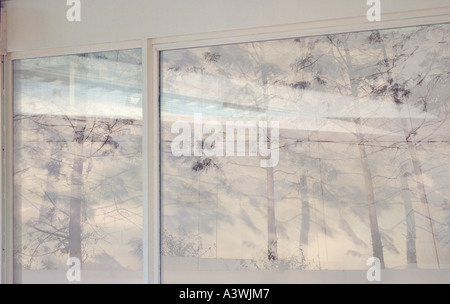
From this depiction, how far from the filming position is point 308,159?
325 centimetres

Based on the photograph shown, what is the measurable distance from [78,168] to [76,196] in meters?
0.23

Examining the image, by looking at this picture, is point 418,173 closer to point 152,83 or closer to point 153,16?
point 152,83

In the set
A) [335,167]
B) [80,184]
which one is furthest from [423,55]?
[80,184]

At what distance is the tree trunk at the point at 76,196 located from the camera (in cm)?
379

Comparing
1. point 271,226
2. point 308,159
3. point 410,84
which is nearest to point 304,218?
point 271,226

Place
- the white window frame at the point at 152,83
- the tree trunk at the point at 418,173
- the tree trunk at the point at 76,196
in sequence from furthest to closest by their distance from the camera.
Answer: the tree trunk at the point at 76,196 < the white window frame at the point at 152,83 < the tree trunk at the point at 418,173

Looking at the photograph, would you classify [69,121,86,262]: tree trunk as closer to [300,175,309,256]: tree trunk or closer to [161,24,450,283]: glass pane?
[161,24,450,283]: glass pane

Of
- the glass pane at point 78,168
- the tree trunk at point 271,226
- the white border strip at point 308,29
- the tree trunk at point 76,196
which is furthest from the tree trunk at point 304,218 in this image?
the tree trunk at point 76,196

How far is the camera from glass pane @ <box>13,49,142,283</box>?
3.66 m

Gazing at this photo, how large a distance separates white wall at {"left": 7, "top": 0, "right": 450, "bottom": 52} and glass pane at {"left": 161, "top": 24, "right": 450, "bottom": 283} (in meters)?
0.17

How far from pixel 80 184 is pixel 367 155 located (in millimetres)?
2281

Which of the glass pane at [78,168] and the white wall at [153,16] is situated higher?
the white wall at [153,16]

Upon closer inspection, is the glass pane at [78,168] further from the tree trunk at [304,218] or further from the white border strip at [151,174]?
the tree trunk at [304,218]
